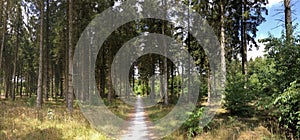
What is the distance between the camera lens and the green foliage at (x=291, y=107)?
23.2 ft

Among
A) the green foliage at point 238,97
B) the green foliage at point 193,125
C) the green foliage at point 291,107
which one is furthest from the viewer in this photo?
the green foliage at point 238,97

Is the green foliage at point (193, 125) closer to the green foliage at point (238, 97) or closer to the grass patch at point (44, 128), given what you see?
the green foliage at point (238, 97)

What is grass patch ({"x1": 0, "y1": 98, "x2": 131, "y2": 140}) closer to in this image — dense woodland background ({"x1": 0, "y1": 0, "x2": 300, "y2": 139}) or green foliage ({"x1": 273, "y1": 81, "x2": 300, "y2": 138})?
dense woodland background ({"x1": 0, "y1": 0, "x2": 300, "y2": 139})

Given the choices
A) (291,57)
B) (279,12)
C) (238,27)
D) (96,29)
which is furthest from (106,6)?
(291,57)

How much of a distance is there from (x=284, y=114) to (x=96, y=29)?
15951mm

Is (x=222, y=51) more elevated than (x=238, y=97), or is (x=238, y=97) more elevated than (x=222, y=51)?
(x=222, y=51)

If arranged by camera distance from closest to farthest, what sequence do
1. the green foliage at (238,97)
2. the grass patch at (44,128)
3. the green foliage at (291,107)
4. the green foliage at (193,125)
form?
1. the green foliage at (291,107)
2. the grass patch at (44,128)
3. the green foliage at (193,125)
4. the green foliage at (238,97)

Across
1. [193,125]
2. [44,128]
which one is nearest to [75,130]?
[44,128]

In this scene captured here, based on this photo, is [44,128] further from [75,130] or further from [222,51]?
[222,51]

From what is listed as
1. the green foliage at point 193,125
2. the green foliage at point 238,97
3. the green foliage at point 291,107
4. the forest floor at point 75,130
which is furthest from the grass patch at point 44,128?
the green foliage at point 238,97

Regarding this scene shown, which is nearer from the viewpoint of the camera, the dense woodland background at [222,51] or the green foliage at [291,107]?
the green foliage at [291,107]

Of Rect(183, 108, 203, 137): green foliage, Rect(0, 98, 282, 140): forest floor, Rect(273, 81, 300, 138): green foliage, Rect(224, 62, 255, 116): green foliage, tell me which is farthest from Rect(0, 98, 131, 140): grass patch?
Rect(224, 62, 255, 116): green foliage

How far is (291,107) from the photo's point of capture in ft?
24.2

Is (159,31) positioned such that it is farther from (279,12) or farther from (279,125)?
(279,125)
